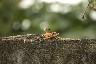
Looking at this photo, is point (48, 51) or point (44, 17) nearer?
point (48, 51)

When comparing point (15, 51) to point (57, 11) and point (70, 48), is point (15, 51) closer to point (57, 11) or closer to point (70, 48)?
point (70, 48)

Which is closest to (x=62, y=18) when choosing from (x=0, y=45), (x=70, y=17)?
(x=70, y=17)

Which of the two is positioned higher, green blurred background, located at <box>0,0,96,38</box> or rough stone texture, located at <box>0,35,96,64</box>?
green blurred background, located at <box>0,0,96,38</box>

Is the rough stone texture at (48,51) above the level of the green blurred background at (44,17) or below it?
below

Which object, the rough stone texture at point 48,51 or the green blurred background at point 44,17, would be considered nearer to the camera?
the rough stone texture at point 48,51

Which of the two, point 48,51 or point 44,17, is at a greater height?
point 44,17
